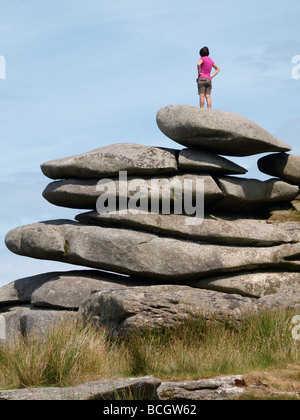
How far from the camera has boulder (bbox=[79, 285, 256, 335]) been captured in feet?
41.9

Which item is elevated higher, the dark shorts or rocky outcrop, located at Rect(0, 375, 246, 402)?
the dark shorts

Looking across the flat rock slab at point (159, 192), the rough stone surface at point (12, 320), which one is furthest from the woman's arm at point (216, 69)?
the rough stone surface at point (12, 320)

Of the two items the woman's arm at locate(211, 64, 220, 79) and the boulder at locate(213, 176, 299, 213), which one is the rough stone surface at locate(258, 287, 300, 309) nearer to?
the boulder at locate(213, 176, 299, 213)

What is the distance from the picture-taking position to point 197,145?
1875 cm

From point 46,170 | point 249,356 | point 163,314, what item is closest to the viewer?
point 249,356

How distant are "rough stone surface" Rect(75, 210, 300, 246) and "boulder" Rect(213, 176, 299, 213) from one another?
722 mm

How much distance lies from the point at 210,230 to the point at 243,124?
3282 millimetres

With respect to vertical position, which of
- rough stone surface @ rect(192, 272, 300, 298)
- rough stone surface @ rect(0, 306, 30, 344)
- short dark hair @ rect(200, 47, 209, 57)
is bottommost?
rough stone surface @ rect(0, 306, 30, 344)

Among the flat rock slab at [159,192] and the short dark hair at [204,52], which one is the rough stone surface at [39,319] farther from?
the short dark hair at [204,52]

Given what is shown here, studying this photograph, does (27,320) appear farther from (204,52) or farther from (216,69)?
(204,52)

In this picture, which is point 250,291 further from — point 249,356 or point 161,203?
point 249,356

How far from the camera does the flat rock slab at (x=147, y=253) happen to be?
17.8 meters

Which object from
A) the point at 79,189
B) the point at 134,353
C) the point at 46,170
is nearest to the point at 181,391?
the point at 134,353

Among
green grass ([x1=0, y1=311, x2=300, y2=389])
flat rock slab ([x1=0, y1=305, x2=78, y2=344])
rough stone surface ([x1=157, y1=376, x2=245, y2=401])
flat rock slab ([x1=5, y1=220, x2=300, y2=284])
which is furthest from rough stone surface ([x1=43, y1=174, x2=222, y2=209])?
rough stone surface ([x1=157, y1=376, x2=245, y2=401])
